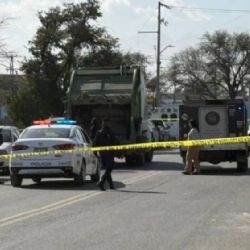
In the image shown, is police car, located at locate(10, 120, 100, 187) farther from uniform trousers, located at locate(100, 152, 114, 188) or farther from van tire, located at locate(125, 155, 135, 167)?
van tire, located at locate(125, 155, 135, 167)

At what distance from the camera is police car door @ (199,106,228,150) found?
24.2m

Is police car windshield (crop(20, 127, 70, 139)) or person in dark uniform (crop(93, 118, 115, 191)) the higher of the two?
police car windshield (crop(20, 127, 70, 139))

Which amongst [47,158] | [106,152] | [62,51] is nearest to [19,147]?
[47,158]

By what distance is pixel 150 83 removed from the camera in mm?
89812

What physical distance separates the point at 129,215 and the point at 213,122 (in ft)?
41.2

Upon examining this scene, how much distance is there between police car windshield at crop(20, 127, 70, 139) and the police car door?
23.9 feet

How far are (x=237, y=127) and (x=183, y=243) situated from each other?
15080mm

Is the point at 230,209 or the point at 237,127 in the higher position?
the point at 237,127

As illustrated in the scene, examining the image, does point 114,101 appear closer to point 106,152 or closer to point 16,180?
point 16,180

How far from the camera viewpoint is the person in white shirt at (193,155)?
2245cm

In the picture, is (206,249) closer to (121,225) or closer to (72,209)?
(121,225)

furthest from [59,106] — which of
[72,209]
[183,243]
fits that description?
[183,243]

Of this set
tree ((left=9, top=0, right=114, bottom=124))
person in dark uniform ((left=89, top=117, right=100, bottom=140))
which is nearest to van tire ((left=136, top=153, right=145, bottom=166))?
person in dark uniform ((left=89, top=117, right=100, bottom=140))

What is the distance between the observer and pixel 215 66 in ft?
292
